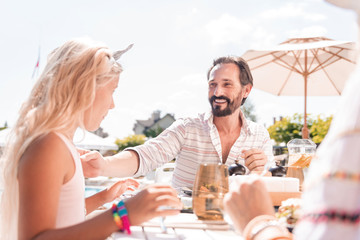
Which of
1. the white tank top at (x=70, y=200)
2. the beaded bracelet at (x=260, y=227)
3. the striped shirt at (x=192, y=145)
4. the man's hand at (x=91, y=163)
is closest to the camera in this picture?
the beaded bracelet at (x=260, y=227)

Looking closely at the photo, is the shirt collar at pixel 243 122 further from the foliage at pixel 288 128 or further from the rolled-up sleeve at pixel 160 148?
the foliage at pixel 288 128

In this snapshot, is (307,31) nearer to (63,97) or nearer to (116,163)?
(116,163)

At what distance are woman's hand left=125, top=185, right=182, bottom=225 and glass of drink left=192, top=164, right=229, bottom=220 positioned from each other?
9.4 inches

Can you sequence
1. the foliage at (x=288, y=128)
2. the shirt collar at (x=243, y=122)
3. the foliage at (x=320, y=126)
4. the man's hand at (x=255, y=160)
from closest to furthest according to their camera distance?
the man's hand at (x=255, y=160), the shirt collar at (x=243, y=122), the foliage at (x=320, y=126), the foliage at (x=288, y=128)

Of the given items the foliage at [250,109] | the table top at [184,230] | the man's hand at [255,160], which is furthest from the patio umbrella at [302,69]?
the foliage at [250,109]

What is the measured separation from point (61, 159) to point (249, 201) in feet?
2.00

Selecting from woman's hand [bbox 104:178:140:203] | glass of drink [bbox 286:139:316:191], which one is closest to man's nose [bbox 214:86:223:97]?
glass of drink [bbox 286:139:316:191]

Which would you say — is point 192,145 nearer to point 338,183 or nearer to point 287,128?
point 338,183

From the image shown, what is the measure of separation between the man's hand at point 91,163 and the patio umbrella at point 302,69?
5.16m

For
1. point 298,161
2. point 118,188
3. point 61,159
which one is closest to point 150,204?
point 61,159

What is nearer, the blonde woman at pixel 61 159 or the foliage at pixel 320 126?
the blonde woman at pixel 61 159

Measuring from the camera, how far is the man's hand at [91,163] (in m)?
2.25

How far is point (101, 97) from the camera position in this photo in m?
1.63

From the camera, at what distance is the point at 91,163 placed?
2295 mm
